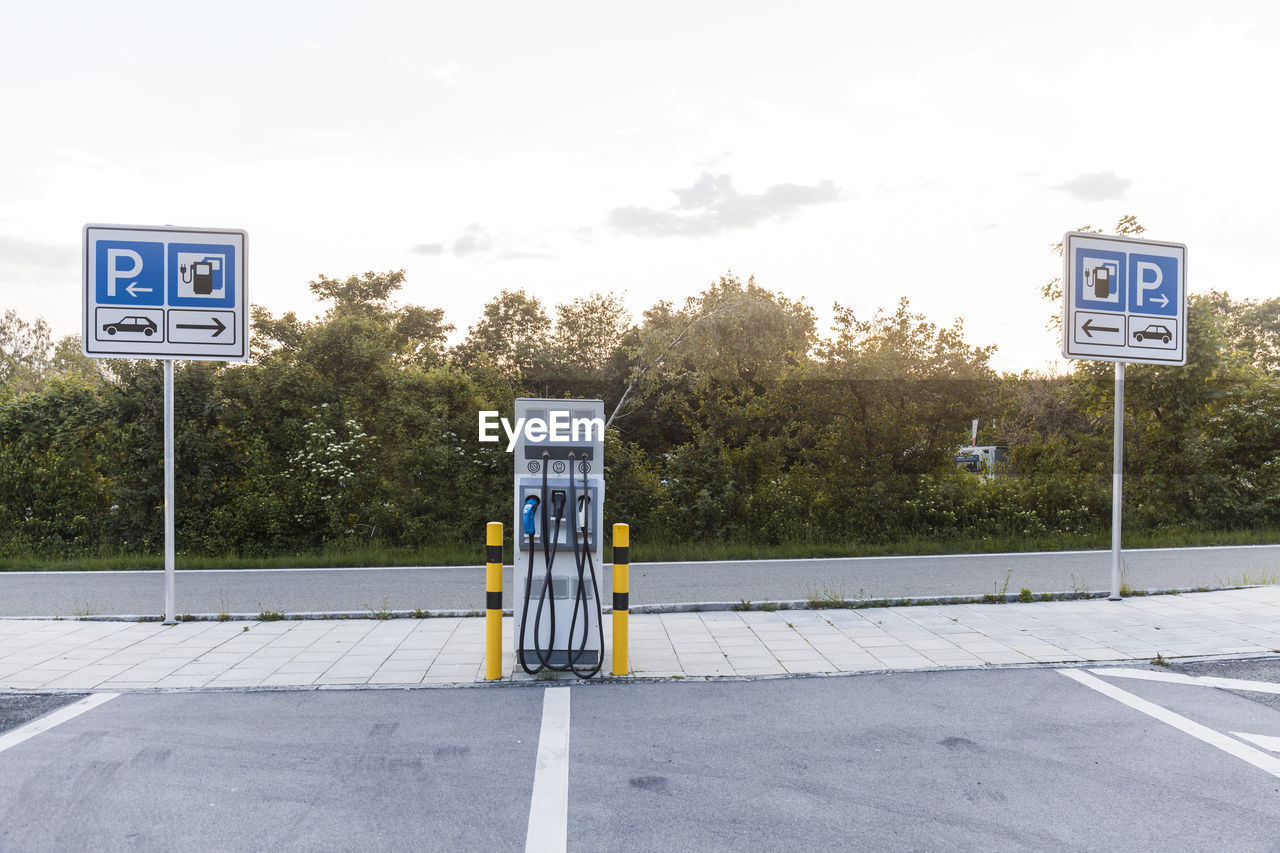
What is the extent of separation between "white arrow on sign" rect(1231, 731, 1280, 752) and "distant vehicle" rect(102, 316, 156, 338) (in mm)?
9121

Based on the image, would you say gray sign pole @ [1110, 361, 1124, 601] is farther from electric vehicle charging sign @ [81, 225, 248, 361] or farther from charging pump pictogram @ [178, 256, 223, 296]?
charging pump pictogram @ [178, 256, 223, 296]

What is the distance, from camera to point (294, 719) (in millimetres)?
4961

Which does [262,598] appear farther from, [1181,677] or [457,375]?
[1181,677]

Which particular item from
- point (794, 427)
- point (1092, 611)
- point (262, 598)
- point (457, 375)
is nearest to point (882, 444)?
point (794, 427)

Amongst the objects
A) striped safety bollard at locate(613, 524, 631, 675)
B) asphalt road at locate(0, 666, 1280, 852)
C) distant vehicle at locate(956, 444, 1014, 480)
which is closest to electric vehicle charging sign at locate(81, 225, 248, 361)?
asphalt road at locate(0, 666, 1280, 852)

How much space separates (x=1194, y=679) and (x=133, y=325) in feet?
31.0

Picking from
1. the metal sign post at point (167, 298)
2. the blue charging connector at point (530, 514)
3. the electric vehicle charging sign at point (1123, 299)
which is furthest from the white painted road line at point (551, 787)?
the electric vehicle charging sign at point (1123, 299)

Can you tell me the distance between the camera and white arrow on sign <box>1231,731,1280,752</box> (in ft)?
14.6

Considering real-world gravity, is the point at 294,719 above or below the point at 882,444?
below

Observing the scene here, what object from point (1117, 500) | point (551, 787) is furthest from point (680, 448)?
point (551, 787)

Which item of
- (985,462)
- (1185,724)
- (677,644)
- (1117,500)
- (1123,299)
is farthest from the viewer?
(985,462)

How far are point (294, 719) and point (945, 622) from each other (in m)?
5.61

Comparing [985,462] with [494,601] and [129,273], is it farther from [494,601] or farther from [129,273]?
[129,273]

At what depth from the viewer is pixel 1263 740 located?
4.56 m
